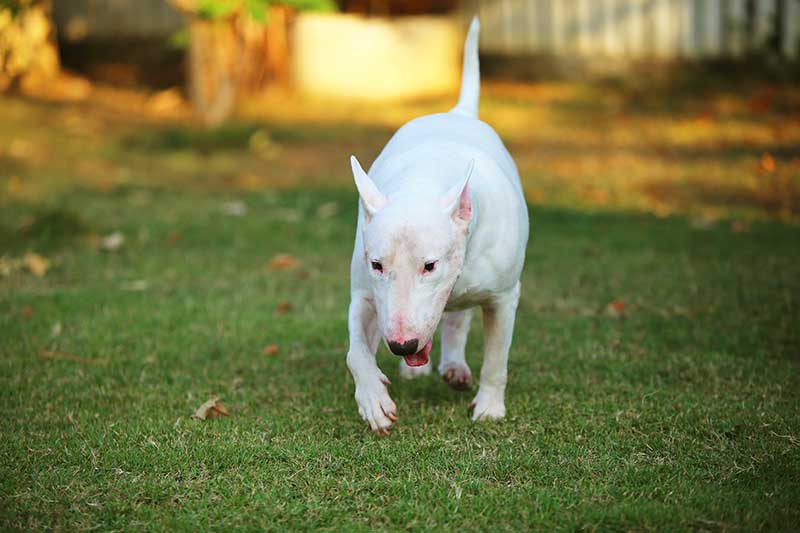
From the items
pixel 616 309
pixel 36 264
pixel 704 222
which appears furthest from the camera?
pixel 704 222

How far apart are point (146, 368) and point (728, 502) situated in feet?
9.75

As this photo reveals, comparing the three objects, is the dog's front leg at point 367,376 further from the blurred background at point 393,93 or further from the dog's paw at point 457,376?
the blurred background at point 393,93

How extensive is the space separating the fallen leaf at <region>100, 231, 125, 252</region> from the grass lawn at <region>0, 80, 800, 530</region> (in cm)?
8

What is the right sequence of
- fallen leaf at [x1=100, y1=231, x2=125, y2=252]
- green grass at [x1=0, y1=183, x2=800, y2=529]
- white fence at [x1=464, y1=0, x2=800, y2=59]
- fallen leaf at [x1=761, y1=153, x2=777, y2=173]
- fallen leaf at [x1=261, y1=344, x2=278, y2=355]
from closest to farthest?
green grass at [x1=0, y1=183, x2=800, y2=529], fallen leaf at [x1=261, y1=344, x2=278, y2=355], fallen leaf at [x1=100, y1=231, x2=125, y2=252], fallen leaf at [x1=761, y1=153, x2=777, y2=173], white fence at [x1=464, y1=0, x2=800, y2=59]

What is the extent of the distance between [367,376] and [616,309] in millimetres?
2412

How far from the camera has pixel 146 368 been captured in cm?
523

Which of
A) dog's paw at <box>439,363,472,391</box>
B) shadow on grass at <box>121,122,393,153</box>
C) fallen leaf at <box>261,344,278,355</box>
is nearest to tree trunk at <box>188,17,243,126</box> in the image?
shadow on grass at <box>121,122,393,153</box>

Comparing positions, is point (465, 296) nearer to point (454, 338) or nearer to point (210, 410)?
point (454, 338)

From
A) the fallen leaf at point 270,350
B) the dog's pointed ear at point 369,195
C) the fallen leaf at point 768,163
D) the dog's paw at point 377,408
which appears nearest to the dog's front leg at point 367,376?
the dog's paw at point 377,408

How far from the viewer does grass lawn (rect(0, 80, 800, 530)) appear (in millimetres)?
3693

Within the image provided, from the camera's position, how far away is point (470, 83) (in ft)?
17.8

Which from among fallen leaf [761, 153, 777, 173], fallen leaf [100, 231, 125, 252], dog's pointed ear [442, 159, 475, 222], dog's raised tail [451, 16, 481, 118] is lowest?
fallen leaf [761, 153, 777, 173]

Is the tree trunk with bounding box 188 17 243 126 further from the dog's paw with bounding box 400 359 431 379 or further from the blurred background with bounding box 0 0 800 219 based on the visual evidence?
the dog's paw with bounding box 400 359 431 379

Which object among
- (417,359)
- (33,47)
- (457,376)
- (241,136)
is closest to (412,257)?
(417,359)
